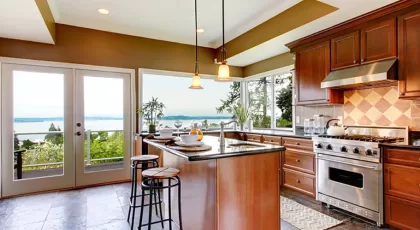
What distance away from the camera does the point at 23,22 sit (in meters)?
3.07

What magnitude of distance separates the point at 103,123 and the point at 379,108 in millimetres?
4430

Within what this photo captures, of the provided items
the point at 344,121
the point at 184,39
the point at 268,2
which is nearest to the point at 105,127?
the point at 184,39

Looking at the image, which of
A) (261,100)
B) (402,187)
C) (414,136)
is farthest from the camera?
(261,100)

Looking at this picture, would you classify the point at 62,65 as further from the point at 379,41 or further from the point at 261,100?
the point at 379,41

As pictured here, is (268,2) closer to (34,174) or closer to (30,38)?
(30,38)

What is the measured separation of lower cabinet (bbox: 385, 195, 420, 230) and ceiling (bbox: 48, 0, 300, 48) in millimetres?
2672

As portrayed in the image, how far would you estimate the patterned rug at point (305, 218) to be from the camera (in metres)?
2.65

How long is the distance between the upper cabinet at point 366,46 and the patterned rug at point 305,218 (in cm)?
196

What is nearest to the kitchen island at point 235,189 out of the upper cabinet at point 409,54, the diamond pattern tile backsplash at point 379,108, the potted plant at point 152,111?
the upper cabinet at point 409,54

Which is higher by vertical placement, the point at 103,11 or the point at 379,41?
the point at 103,11

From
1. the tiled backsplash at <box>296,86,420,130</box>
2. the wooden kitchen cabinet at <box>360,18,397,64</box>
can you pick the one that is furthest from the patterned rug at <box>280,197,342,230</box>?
the wooden kitchen cabinet at <box>360,18,397,64</box>

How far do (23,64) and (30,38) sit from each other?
17.5 inches

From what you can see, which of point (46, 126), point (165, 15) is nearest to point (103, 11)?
point (165, 15)

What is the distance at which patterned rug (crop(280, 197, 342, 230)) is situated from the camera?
8.71 ft
